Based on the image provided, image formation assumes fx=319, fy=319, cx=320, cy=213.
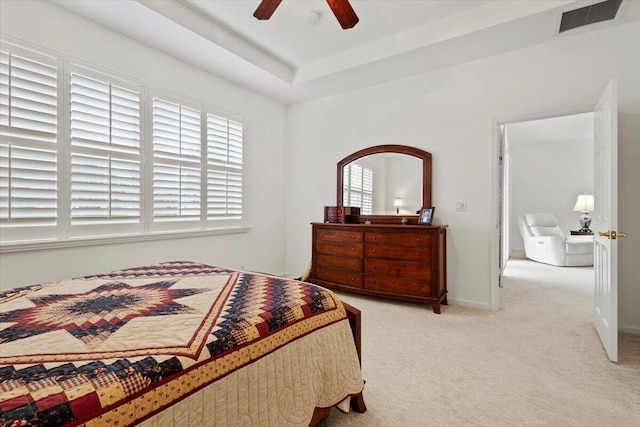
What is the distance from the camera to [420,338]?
2689 millimetres

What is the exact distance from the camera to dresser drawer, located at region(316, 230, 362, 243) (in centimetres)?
379

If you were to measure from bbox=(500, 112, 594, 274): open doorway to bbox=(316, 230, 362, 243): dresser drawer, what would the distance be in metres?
4.55

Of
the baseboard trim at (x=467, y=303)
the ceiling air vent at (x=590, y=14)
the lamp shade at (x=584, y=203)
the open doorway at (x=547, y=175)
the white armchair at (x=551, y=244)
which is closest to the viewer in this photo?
the ceiling air vent at (x=590, y=14)

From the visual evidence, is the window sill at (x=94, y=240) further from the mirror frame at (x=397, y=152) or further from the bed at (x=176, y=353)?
the mirror frame at (x=397, y=152)

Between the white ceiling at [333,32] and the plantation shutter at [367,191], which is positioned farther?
the plantation shutter at [367,191]

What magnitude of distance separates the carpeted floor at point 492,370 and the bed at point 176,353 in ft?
1.35

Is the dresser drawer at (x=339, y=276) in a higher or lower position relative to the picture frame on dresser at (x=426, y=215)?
lower

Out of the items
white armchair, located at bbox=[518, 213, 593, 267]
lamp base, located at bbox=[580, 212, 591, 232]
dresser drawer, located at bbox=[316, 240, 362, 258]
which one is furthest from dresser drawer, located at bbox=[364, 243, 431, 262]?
lamp base, located at bbox=[580, 212, 591, 232]

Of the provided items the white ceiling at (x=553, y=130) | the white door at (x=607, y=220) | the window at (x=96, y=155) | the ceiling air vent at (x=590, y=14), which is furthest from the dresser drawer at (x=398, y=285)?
the white ceiling at (x=553, y=130)

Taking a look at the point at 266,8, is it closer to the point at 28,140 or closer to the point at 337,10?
the point at 337,10

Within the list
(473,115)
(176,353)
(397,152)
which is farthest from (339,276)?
(176,353)

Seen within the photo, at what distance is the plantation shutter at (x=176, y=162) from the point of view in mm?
3318

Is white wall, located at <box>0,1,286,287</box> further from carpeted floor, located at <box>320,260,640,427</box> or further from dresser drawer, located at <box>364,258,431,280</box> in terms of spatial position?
carpeted floor, located at <box>320,260,640,427</box>

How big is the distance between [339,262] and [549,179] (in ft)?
20.7
